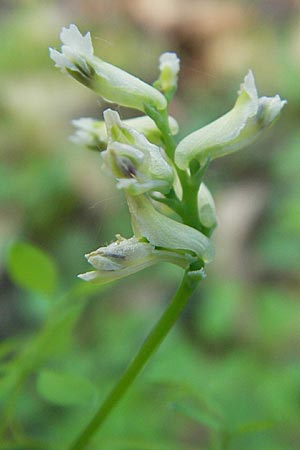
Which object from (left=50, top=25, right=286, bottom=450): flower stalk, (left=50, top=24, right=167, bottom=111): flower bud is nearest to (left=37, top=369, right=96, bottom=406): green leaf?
(left=50, top=25, right=286, bottom=450): flower stalk

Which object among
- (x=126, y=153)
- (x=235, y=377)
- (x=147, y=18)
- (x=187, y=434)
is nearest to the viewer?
(x=126, y=153)

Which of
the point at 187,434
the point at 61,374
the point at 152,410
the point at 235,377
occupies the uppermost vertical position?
the point at 61,374

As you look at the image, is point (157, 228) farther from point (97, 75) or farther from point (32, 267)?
point (32, 267)

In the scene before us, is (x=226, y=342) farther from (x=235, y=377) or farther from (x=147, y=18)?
(x=147, y=18)

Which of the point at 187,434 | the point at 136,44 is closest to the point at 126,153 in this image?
the point at 187,434

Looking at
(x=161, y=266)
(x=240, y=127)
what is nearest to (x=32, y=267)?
(x=240, y=127)

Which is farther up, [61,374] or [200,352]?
[61,374]

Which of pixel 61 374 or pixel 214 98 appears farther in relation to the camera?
pixel 214 98
